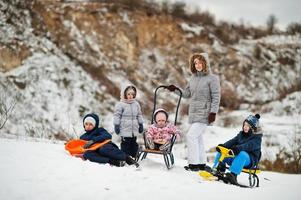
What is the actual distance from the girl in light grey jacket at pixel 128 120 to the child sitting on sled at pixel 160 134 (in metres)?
0.50

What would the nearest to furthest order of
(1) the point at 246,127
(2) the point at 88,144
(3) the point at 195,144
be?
(1) the point at 246,127 < (2) the point at 88,144 < (3) the point at 195,144

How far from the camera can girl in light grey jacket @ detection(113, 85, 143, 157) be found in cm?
767

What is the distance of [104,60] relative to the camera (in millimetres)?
22312

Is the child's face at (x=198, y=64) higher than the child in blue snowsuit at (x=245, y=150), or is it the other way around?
the child's face at (x=198, y=64)

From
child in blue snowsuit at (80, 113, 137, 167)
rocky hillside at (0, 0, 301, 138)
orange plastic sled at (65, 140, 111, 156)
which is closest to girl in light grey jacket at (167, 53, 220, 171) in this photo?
child in blue snowsuit at (80, 113, 137, 167)

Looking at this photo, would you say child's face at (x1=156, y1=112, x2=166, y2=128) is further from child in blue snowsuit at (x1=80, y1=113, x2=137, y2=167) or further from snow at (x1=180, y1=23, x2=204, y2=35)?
snow at (x1=180, y1=23, x2=204, y2=35)

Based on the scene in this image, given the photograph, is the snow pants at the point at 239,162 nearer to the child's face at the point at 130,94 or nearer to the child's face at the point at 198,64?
the child's face at the point at 198,64

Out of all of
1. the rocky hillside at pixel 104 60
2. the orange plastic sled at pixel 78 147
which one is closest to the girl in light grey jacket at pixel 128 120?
the orange plastic sled at pixel 78 147

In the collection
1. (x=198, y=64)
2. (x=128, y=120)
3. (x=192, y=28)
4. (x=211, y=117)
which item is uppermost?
(x=192, y=28)

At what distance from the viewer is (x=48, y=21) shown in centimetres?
2098

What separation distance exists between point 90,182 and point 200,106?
2.62 metres

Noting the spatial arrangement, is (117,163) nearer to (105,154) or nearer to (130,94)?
(105,154)

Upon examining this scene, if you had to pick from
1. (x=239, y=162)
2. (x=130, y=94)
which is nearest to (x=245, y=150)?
(x=239, y=162)

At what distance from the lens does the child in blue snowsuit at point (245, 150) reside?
6.41 m
